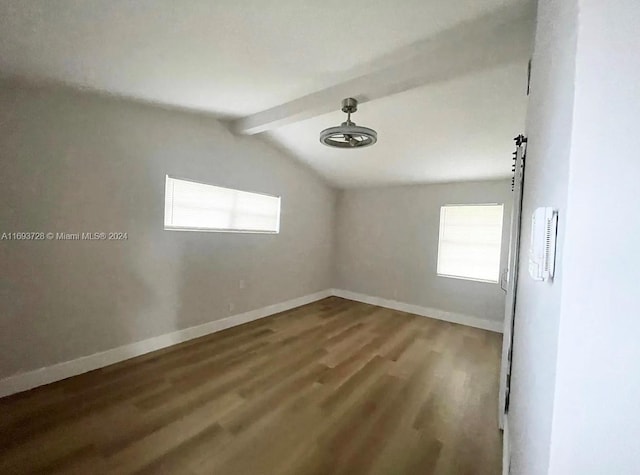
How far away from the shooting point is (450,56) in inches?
72.5

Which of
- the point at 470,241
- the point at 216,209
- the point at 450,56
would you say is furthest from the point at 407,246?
the point at 450,56

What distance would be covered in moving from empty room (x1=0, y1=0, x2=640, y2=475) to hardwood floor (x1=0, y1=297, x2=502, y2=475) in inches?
0.8

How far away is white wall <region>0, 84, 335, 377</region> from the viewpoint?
2174 mm

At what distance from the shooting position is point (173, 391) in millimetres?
2305

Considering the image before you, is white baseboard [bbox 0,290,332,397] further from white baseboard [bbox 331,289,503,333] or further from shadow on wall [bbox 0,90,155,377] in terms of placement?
white baseboard [bbox 331,289,503,333]

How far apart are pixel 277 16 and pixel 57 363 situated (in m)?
3.29

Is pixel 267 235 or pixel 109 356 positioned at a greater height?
pixel 267 235

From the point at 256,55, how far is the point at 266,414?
268 centimetres

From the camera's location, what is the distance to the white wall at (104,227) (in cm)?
217

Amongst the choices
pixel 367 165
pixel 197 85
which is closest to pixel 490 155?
pixel 367 165

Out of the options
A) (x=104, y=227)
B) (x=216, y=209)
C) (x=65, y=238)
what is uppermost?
(x=216, y=209)

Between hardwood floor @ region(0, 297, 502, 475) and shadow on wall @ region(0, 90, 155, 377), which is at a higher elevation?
shadow on wall @ region(0, 90, 155, 377)

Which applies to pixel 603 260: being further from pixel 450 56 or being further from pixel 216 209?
pixel 216 209

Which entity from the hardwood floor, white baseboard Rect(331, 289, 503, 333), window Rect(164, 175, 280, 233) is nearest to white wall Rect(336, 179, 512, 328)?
white baseboard Rect(331, 289, 503, 333)
